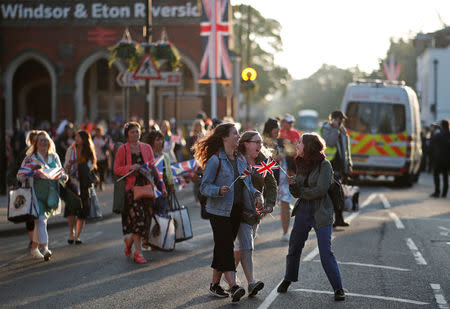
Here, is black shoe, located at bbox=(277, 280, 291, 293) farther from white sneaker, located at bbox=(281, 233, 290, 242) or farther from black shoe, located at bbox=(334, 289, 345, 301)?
white sneaker, located at bbox=(281, 233, 290, 242)

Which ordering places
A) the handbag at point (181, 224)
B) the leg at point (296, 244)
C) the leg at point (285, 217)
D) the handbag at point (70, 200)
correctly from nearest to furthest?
the leg at point (296, 244)
the handbag at point (181, 224)
the handbag at point (70, 200)
the leg at point (285, 217)

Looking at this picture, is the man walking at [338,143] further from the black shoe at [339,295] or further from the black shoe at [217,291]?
the black shoe at [217,291]

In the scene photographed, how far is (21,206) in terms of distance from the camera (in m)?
10.3

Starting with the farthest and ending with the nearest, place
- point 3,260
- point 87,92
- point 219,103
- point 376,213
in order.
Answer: point 87,92
point 219,103
point 376,213
point 3,260

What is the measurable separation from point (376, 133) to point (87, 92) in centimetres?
2053

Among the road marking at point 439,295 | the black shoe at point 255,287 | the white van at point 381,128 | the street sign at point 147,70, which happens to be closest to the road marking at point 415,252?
the road marking at point 439,295

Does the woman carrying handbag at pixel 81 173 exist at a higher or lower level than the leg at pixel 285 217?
higher

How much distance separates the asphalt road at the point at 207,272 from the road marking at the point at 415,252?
13 millimetres

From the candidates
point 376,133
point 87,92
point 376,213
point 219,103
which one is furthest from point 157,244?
point 87,92

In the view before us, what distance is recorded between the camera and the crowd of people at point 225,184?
7805 millimetres

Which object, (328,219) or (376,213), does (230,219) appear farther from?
(376,213)

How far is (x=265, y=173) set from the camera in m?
8.04

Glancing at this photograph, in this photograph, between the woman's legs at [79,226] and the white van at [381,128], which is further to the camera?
the white van at [381,128]

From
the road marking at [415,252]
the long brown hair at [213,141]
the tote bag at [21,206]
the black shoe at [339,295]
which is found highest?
the long brown hair at [213,141]
